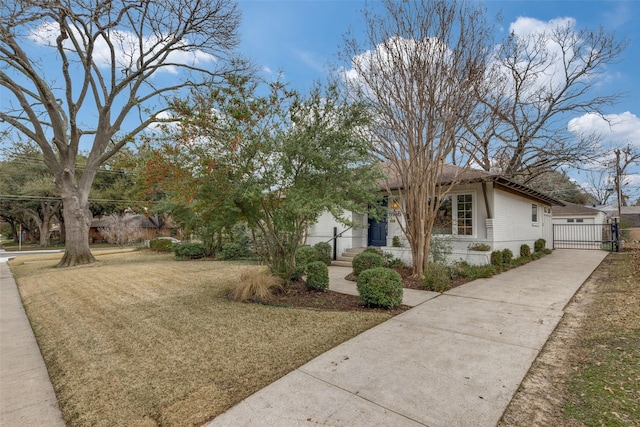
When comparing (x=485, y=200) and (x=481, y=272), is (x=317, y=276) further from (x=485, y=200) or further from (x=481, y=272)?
(x=485, y=200)

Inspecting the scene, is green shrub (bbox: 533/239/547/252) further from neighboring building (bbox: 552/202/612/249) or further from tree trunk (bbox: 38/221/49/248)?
tree trunk (bbox: 38/221/49/248)

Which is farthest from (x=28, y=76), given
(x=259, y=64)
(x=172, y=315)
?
(x=172, y=315)

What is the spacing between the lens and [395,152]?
8.23 metres

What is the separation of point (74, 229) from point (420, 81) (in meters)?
15.4

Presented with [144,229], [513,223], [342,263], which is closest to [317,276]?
[342,263]

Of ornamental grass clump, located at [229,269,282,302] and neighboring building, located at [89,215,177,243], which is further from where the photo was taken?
neighboring building, located at [89,215,177,243]

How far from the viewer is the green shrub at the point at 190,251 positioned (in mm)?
14570

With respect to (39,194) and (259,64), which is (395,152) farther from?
(39,194)

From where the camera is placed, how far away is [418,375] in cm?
300

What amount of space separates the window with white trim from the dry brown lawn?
22.1 ft

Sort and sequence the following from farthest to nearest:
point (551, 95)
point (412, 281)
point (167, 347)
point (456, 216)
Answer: point (551, 95) < point (456, 216) < point (412, 281) < point (167, 347)

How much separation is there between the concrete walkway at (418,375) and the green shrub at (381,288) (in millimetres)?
379

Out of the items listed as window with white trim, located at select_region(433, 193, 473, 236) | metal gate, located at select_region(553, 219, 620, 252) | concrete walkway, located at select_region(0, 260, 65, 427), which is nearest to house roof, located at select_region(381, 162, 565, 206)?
window with white trim, located at select_region(433, 193, 473, 236)

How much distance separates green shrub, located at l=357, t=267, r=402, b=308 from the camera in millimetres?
5320
